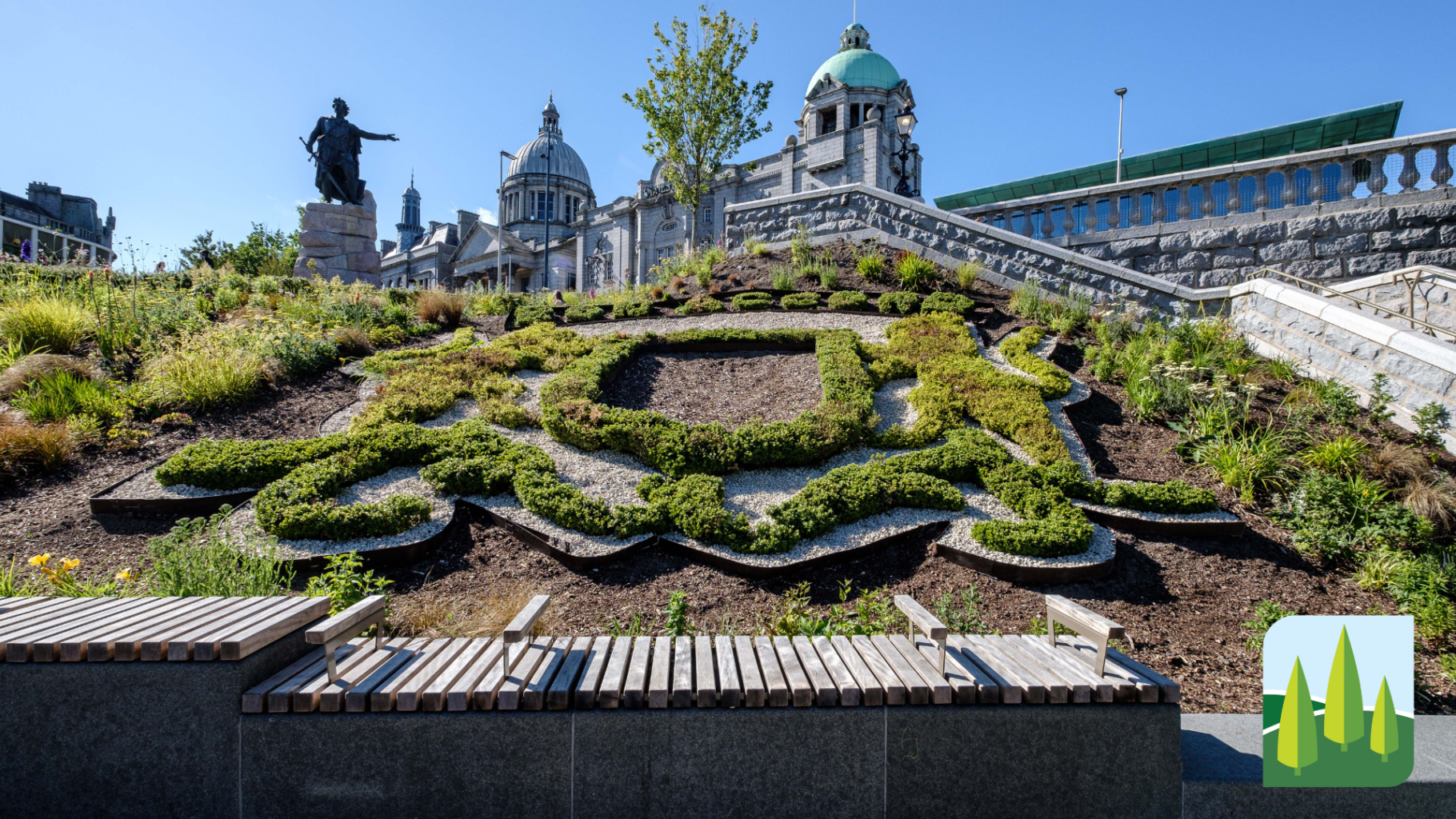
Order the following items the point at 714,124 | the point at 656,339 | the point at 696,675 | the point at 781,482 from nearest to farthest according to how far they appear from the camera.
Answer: the point at 696,675, the point at 781,482, the point at 656,339, the point at 714,124

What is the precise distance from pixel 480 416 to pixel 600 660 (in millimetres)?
5376

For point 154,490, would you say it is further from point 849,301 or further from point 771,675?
point 849,301

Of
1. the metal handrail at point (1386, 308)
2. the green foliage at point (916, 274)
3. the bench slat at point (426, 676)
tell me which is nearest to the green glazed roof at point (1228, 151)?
the metal handrail at point (1386, 308)

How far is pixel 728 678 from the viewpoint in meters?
2.67

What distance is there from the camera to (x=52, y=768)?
2496 mm

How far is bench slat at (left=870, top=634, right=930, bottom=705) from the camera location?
2.58 metres

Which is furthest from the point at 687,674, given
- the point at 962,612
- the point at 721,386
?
the point at 721,386

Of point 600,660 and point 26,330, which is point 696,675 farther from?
point 26,330

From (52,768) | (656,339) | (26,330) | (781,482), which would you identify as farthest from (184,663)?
(26,330)

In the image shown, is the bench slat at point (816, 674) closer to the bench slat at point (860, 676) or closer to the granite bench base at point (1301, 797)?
the bench slat at point (860, 676)

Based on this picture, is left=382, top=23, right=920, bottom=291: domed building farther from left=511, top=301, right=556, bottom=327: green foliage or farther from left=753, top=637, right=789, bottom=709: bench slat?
left=753, top=637, right=789, bottom=709: bench slat

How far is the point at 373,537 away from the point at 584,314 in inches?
302

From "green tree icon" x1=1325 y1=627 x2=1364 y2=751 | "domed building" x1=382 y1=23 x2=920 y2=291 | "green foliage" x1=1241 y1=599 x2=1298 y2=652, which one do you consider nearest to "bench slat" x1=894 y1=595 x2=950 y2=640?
"green tree icon" x1=1325 y1=627 x2=1364 y2=751

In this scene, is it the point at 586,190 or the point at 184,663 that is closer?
the point at 184,663
